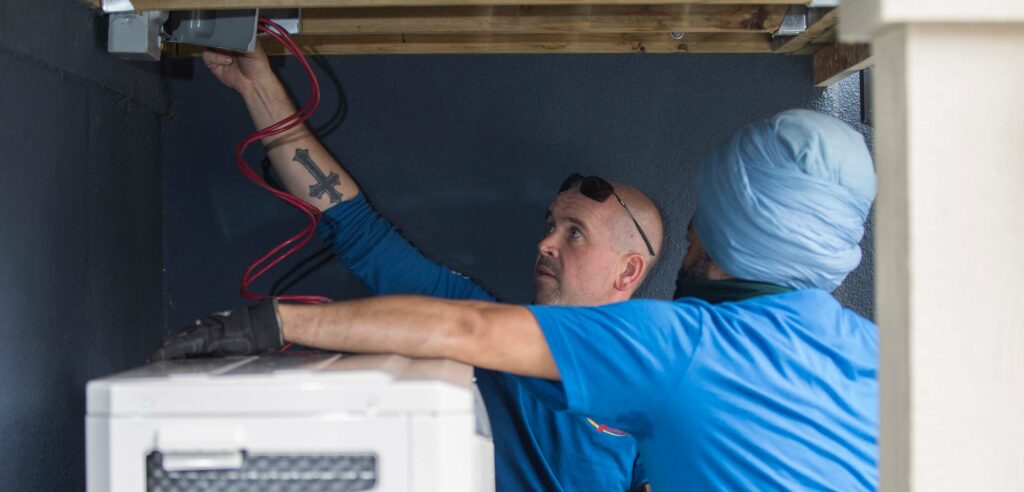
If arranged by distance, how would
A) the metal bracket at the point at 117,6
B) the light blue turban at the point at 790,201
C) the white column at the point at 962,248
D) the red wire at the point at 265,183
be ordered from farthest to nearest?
the red wire at the point at 265,183 < the metal bracket at the point at 117,6 < the light blue turban at the point at 790,201 < the white column at the point at 962,248

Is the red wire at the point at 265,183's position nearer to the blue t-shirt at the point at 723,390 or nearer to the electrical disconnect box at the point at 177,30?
the electrical disconnect box at the point at 177,30

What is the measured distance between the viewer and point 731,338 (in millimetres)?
1737

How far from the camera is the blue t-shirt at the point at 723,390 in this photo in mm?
1666

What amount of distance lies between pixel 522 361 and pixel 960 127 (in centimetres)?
102

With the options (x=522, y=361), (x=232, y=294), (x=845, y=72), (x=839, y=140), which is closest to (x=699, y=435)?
(x=522, y=361)

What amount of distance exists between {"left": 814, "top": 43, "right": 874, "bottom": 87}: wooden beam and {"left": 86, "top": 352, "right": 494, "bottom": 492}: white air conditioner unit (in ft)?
5.18

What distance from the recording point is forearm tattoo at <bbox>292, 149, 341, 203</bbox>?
258 centimetres

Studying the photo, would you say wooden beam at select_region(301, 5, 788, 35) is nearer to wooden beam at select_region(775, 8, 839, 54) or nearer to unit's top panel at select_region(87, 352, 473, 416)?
wooden beam at select_region(775, 8, 839, 54)

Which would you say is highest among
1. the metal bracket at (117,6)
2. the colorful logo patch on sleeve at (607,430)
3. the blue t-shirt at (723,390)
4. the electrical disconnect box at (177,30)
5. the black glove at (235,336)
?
the metal bracket at (117,6)

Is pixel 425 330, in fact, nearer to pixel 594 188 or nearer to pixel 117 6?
pixel 117 6

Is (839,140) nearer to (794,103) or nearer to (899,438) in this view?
(794,103)

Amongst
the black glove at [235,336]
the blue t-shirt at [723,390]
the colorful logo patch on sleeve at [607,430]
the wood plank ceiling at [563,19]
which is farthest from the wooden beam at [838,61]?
the black glove at [235,336]

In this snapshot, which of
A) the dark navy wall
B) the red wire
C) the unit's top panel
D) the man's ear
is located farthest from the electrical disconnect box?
the man's ear

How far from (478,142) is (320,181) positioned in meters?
0.46
